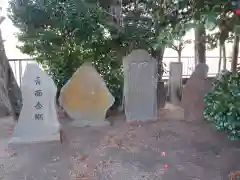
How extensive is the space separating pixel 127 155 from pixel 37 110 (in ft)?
4.65

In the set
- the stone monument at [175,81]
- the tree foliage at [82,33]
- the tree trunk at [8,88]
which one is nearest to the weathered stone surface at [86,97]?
the tree foliage at [82,33]

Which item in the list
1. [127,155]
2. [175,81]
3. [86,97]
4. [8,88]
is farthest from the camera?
[175,81]

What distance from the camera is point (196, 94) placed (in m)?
4.89

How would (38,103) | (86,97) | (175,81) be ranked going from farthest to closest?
(175,81)
(86,97)
(38,103)

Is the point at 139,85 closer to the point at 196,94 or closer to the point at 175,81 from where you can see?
the point at 196,94

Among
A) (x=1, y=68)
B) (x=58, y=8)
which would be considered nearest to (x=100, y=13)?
(x=58, y=8)

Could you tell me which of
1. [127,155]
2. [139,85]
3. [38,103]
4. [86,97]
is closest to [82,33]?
[86,97]

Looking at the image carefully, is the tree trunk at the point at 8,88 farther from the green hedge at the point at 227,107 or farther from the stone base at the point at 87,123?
the green hedge at the point at 227,107

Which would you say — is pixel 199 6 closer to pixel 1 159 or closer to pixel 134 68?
pixel 134 68

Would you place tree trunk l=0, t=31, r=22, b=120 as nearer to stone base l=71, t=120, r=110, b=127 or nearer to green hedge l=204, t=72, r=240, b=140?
stone base l=71, t=120, r=110, b=127

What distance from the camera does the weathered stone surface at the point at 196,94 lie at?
4844 mm

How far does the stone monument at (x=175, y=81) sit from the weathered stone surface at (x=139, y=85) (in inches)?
61.3

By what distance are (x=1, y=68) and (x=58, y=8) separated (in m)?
1.33

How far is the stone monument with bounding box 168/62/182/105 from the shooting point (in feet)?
21.0
